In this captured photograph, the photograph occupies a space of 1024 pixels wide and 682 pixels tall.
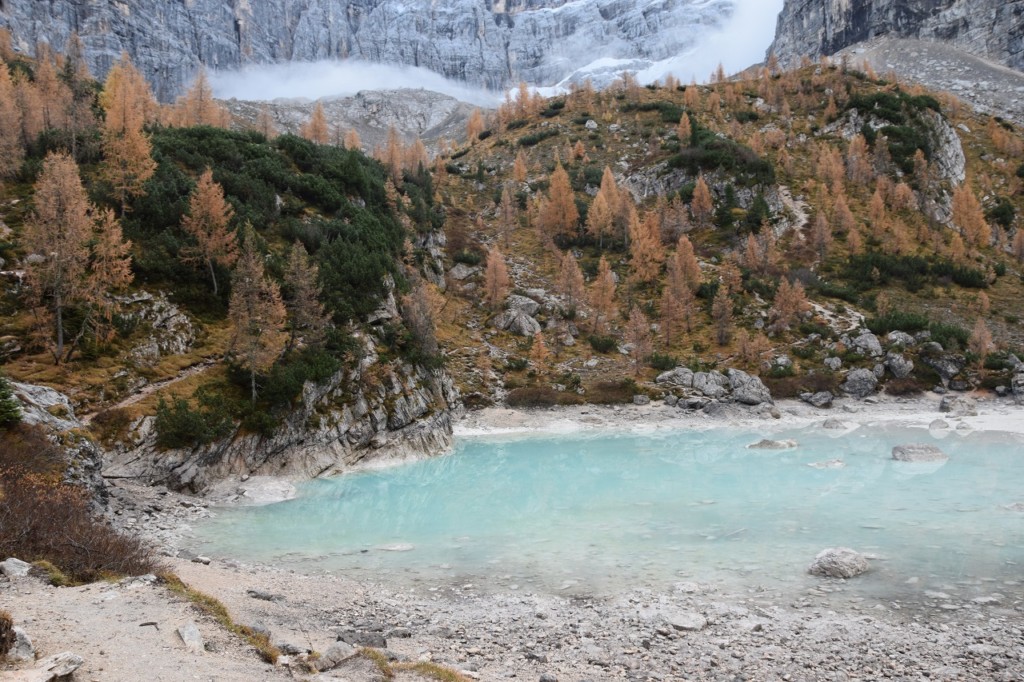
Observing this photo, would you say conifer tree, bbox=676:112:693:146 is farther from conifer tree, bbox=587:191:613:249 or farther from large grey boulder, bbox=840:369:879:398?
large grey boulder, bbox=840:369:879:398

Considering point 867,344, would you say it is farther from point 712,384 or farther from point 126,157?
point 126,157

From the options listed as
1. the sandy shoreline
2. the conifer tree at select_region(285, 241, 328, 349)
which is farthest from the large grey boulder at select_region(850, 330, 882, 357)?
the conifer tree at select_region(285, 241, 328, 349)

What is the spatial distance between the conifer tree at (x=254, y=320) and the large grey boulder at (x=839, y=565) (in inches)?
1227

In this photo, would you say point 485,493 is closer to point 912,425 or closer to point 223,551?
Answer: point 223,551

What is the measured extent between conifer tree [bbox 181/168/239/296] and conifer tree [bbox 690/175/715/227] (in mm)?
79838

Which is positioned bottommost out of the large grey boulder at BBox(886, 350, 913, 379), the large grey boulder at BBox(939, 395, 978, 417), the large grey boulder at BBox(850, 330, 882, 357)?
the large grey boulder at BBox(939, 395, 978, 417)

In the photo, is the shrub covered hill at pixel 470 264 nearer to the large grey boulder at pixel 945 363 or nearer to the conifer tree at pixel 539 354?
the large grey boulder at pixel 945 363

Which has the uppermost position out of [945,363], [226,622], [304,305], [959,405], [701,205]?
[701,205]

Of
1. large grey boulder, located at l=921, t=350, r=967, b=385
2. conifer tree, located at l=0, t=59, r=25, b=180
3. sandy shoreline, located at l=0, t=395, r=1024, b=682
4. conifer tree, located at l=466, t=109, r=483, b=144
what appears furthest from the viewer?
conifer tree, located at l=466, t=109, r=483, b=144

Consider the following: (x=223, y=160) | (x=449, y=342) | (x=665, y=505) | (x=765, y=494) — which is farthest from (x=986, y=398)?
(x=223, y=160)

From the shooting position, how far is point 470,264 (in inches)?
3474

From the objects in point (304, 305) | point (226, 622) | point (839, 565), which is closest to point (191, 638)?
point (226, 622)

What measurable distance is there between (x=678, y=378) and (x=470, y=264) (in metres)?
38.7

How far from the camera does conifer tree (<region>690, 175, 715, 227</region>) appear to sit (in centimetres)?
10181
